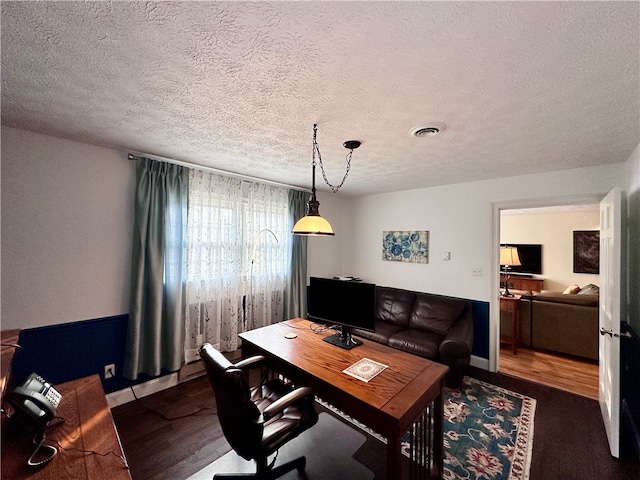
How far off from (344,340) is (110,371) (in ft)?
7.30

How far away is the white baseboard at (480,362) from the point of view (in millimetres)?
3260

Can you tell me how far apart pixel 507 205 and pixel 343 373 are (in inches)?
120

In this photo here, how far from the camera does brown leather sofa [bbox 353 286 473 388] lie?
8.92 feet

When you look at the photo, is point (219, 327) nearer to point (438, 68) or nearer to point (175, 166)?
point (175, 166)

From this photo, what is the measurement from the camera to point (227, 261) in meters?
3.13

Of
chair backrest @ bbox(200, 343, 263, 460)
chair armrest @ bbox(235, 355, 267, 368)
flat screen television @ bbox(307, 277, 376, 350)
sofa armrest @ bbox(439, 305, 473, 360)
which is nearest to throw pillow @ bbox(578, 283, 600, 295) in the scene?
sofa armrest @ bbox(439, 305, 473, 360)

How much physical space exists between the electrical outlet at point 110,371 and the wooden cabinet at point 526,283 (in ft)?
27.1

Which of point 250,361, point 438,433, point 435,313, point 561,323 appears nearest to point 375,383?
point 438,433

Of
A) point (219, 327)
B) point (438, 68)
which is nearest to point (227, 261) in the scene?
point (219, 327)

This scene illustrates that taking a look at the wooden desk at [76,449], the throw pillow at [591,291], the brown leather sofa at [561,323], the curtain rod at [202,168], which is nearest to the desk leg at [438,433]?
the wooden desk at [76,449]

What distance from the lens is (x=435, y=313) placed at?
3.46m

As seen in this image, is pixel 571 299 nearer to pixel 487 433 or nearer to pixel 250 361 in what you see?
pixel 487 433

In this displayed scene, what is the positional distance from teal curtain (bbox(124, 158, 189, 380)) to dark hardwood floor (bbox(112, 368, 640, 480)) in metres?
0.36

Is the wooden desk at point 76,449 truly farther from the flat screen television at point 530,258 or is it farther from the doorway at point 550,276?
the flat screen television at point 530,258
